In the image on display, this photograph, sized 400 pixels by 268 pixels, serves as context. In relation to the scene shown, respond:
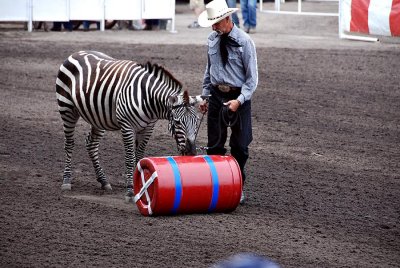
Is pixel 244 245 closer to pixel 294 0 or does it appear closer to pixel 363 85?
pixel 363 85

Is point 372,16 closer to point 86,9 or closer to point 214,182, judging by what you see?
point 86,9

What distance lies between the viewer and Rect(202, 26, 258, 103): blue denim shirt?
10336 millimetres

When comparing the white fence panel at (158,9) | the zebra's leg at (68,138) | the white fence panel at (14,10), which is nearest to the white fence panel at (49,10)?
the white fence panel at (14,10)

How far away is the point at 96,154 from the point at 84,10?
15.2 metres

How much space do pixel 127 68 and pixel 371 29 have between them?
1435 centimetres

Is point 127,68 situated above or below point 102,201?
above

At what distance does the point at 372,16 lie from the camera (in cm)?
2388

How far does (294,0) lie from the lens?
1444 inches

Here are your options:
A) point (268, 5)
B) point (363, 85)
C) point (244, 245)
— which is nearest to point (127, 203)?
point (244, 245)

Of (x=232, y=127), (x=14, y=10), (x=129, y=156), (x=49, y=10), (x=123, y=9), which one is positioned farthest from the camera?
(x=123, y=9)

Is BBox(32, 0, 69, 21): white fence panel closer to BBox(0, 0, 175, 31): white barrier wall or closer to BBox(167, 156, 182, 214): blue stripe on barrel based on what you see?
BBox(0, 0, 175, 31): white barrier wall

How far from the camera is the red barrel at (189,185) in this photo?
978cm

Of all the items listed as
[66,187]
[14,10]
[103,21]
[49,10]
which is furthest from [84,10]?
[66,187]

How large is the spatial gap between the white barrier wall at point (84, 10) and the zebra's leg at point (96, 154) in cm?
1422
